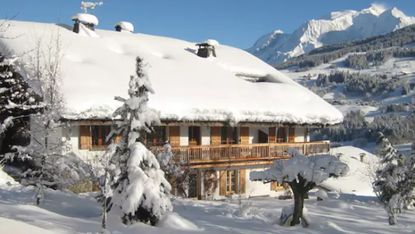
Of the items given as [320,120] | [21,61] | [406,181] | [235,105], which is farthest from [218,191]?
[21,61]

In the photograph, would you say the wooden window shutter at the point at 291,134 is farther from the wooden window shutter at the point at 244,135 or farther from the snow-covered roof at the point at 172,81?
the wooden window shutter at the point at 244,135

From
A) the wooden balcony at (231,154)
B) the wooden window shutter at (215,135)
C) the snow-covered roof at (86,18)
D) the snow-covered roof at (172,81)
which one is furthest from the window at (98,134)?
the snow-covered roof at (86,18)

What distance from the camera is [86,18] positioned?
1204 inches

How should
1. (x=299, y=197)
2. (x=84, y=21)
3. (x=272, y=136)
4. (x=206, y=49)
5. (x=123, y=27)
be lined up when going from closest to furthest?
1. (x=299, y=197)
2. (x=84, y=21)
3. (x=272, y=136)
4. (x=206, y=49)
5. (x=123, y=27)

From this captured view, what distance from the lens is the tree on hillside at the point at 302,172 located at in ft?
57.4

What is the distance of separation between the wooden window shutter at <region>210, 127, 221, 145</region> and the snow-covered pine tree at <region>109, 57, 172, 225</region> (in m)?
13.7

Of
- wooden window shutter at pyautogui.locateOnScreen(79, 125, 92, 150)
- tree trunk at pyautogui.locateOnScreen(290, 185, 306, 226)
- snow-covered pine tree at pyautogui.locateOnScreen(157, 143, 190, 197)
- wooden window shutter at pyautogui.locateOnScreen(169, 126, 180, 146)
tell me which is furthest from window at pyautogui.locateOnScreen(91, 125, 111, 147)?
tree trunk at pyautogui.locateOnScreen(290, 185, 306, 226)

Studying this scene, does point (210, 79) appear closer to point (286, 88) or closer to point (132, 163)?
point (286, 88)

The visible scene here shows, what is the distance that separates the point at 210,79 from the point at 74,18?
26.7 feet

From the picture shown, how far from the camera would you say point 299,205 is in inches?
697

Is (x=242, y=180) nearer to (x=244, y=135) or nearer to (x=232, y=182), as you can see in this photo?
(x=232, y=182)

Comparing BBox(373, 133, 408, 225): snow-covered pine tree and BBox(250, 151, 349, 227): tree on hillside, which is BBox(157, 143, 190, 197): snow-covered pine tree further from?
BBox(373, 133, 408, 225): snow-covered pine tree

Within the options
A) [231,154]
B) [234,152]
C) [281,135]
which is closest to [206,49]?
[281,135]

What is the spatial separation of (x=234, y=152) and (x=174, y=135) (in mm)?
3085
